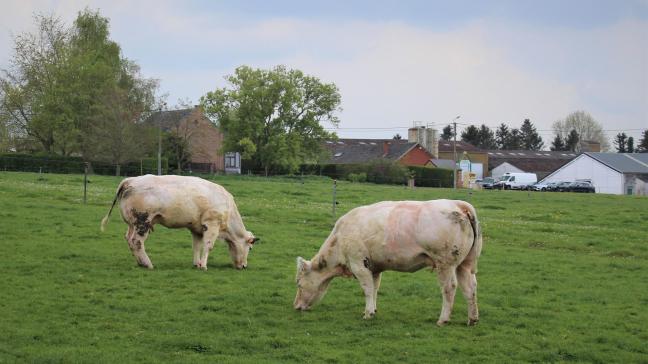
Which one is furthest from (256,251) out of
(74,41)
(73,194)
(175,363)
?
(74,41)

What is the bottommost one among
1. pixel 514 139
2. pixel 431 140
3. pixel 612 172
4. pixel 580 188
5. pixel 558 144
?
pixel 580 188

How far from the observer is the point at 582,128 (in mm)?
155375

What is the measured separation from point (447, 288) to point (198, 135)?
65265 mm

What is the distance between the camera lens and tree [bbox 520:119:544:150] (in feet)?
542

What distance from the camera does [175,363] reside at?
9.74 metres

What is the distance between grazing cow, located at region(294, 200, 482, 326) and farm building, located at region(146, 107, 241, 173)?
5660 centimetres

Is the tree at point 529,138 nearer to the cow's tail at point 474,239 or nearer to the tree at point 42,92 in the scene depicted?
the tree at point 42,92

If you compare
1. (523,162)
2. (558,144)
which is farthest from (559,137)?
(523,162)

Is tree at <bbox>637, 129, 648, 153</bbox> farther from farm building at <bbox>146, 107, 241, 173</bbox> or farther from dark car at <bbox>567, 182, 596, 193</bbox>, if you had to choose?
farm building at <bbox>146, 107, 241, 173</bbox>

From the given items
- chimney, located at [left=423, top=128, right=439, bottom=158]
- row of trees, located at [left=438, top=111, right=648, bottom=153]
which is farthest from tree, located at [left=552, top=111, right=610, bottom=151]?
chimney, located at [left=423, top=128, right=439, bottom=158]

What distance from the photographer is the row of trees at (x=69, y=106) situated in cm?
6116

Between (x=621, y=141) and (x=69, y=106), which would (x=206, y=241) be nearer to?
(x=69, y=106)

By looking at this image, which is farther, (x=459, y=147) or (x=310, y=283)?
(x=459, y=147)

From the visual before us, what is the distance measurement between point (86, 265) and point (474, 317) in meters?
9.33
